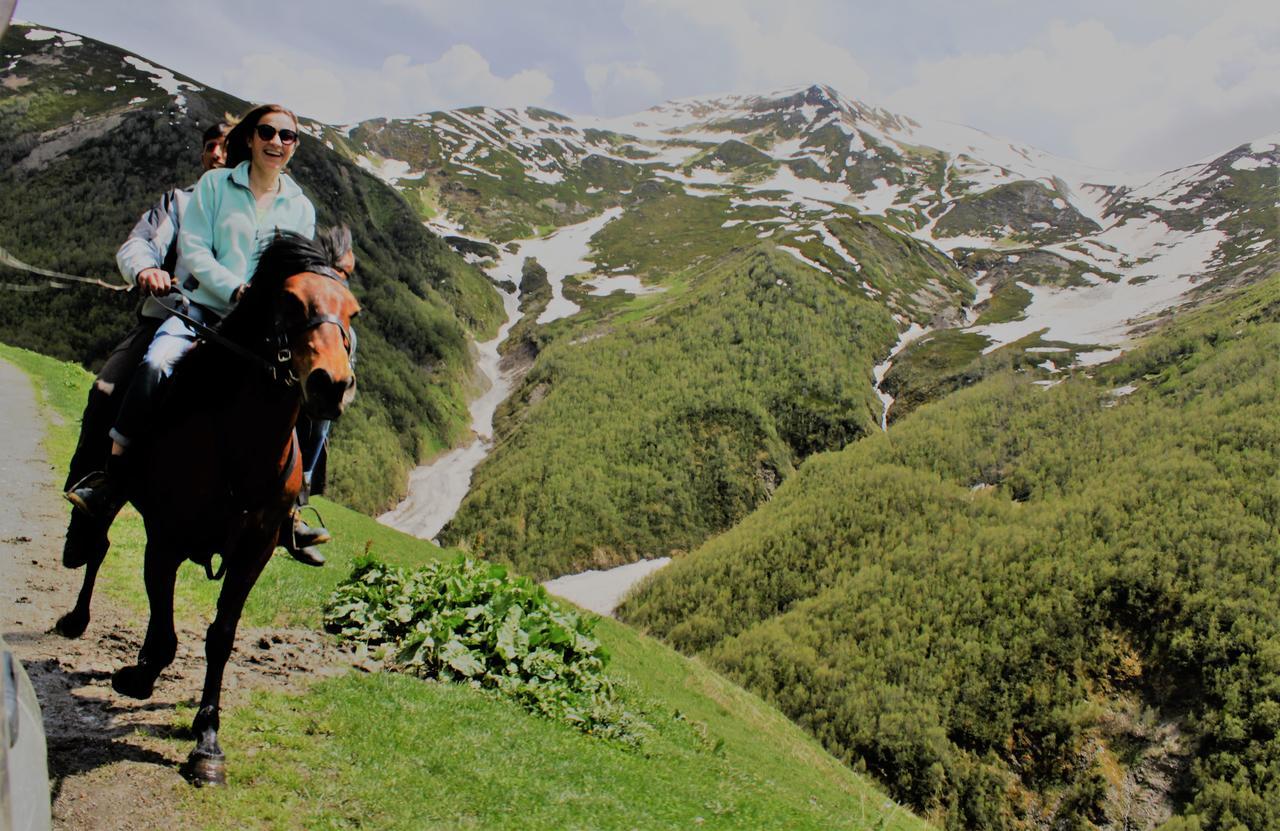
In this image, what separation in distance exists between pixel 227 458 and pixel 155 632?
182 centimetres

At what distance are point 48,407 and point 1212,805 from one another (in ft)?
199

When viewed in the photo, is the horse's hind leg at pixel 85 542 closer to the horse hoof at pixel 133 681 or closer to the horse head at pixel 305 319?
the horse hoof at pixel 133 681

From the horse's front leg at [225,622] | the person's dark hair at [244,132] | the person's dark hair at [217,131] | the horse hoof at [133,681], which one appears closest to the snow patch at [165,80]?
the person's dark hair at [217,131]

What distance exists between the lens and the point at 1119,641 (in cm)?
5041

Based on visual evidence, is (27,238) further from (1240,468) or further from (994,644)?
(1240,468)

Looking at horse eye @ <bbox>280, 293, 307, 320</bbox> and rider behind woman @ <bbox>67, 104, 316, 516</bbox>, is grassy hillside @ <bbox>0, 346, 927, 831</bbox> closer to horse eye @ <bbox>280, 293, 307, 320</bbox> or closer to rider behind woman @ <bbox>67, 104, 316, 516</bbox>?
rider behind woman @ <bbox>67, 104, 316, 516</bbox>

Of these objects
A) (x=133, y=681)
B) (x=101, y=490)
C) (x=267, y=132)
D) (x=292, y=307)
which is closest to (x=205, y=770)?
(x=133, y=681)

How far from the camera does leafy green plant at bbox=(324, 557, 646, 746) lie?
11344 millimetres

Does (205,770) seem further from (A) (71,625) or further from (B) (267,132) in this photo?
(B) (267,132)

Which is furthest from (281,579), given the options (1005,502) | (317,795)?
(1005,502)

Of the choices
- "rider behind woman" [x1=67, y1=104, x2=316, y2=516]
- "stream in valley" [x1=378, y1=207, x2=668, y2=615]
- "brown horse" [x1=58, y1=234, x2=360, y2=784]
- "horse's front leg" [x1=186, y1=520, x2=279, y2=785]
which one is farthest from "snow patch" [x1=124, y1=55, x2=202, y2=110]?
"horse's front leg" [x1=186, y1=520, x2=279, y2=785]

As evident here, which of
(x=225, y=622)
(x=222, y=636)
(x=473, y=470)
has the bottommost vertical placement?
(x=473, y=470)

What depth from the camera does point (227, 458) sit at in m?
6.36

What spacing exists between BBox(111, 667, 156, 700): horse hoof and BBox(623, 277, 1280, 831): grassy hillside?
48.0 meters
